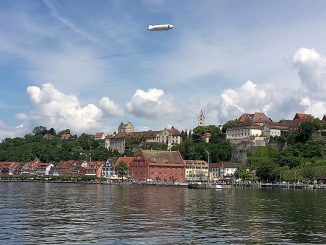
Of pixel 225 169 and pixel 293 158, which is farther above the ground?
pixel 293 158

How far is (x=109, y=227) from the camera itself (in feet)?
127

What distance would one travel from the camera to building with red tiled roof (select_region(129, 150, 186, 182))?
182375 millimetres

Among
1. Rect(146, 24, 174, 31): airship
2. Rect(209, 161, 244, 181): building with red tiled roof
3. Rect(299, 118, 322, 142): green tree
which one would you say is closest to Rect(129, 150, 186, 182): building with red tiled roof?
Rect(209, 161, 244, 181): building with red tiled roof

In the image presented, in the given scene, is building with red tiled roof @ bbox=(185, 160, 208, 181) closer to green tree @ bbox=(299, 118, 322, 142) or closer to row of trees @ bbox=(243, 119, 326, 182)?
row of trees @ bbox=(243, 119, 326, 182)

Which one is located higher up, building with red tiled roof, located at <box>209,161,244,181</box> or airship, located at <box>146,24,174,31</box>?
airship, located at <box>146,24,174,31</box>

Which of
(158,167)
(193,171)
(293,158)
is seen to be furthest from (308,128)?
(158,167)

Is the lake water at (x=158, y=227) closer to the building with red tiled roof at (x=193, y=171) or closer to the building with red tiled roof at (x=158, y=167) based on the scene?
the building with red tiled roof at (x=158, y=167)

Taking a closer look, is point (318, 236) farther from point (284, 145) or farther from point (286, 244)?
point (284, 145)

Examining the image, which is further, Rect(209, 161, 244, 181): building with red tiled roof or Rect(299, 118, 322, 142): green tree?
Rect(209, 161, 244, 181): building with red tiled roof

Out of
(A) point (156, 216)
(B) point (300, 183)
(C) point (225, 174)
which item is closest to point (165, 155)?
(C) point (225, 174)

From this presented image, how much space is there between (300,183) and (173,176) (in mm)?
52384

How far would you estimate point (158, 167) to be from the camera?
183 m

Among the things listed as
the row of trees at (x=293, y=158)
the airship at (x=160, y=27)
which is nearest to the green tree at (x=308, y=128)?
the row of trees at (x=293, y=158)

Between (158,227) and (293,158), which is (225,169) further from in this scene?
(158,227)
